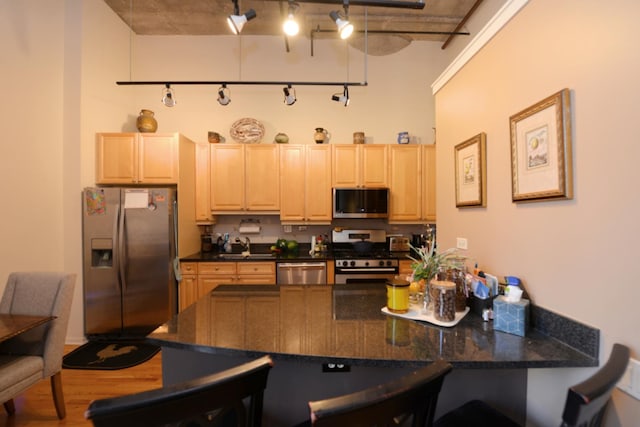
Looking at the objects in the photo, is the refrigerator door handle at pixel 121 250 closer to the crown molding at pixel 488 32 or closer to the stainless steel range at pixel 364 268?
the stainless steel range at pixel 364 268

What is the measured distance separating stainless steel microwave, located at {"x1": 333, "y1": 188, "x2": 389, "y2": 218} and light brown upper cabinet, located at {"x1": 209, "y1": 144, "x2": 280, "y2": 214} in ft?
2.84

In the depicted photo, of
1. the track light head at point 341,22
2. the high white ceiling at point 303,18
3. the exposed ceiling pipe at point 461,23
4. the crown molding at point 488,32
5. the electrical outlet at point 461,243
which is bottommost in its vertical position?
the electrical outlet at point 461,243

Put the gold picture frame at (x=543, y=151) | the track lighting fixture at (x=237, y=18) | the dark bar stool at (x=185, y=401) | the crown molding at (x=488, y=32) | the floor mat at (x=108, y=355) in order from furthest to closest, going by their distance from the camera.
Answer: the floor mat at (x=108, y=355) < the track lighting fixture at (x=237, y=18) < the crown molding at (x=488, y=32) < the gold picture frame at (x=543, y=151) < the dark bar stool at (x=185, y=401)

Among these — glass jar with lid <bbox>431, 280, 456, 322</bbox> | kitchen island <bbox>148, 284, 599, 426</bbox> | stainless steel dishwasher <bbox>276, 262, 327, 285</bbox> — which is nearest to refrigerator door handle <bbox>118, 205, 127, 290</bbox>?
stainless steel dishwasher <bbox>276, 262, 327, 285</bbox>

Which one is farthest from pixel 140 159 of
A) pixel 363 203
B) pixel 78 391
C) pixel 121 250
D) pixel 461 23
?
pixel 461 23

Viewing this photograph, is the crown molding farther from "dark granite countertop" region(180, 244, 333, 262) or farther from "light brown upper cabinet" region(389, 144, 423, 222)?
"dark granite countertop" region(180, 244, 333, 262)

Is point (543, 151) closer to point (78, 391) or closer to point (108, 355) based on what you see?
point (78, 391)

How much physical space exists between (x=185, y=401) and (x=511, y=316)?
1.28 m

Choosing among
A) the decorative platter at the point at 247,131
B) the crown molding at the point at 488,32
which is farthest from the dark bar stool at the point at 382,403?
the decorative platter at the point at 247,131

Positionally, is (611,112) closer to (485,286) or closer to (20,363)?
(485,286)

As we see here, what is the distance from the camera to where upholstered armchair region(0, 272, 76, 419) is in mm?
1811

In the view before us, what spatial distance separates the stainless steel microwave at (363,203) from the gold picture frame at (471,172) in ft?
5.23

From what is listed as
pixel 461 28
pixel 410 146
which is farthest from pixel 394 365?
pixel 461 28

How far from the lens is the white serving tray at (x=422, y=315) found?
4.08 ft
